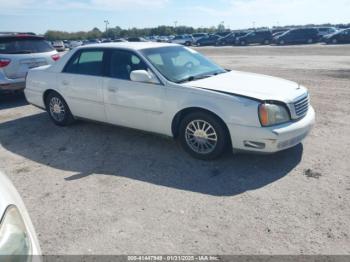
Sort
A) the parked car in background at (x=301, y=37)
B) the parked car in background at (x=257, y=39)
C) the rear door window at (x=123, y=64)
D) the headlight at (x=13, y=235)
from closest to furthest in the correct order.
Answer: the headlight at (x=13, y=235)
the rear door window at (x=123, y=64)
the parked car in background at (x=301, y=37)
the parked car in background at (x=257, y=39)

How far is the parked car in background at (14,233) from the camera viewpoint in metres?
1.71

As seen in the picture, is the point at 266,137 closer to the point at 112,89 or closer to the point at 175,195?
the point at 175,195

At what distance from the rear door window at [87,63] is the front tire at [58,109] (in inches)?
23.1

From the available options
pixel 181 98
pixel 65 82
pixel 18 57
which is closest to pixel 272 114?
pixel 181 98

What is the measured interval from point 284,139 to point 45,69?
4.60 metres

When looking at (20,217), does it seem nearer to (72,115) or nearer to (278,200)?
(278,200)

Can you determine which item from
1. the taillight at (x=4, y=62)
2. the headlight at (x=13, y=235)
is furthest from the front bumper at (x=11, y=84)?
the headlight at (x=13, y=235)

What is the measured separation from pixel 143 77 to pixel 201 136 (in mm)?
1174

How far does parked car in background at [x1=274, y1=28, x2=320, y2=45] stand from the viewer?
132 ft

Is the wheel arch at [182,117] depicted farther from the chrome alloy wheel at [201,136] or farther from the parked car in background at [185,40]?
the parked car in background at [185,40]

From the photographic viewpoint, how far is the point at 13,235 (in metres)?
1.79

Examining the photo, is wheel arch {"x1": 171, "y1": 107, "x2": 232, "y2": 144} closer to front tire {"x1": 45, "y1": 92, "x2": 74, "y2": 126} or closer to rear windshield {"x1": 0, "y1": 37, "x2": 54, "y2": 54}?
front tire {"x1": 45, "y1": 92, "x2": 74, "y2": 126}

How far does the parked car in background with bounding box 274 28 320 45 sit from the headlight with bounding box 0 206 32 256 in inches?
1672

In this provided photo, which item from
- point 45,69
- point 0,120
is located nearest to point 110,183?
point 45,69
